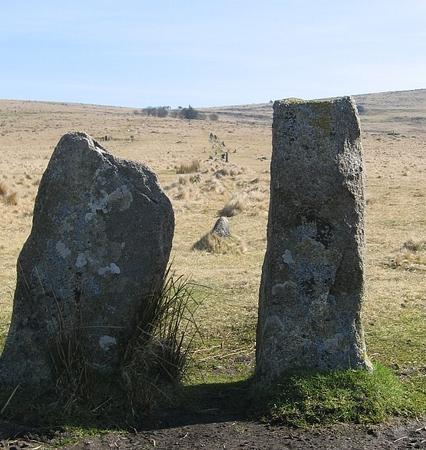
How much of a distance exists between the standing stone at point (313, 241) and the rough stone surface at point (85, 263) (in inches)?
49.0

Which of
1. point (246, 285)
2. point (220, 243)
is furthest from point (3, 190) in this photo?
point (246, 285)

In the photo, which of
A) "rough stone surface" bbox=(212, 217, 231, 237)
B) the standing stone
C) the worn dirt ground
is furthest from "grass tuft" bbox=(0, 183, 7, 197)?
the standing stone

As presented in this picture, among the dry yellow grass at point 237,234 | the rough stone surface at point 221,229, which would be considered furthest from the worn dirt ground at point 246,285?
the rough stone surface at point 221,229

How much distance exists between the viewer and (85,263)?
6941 mm

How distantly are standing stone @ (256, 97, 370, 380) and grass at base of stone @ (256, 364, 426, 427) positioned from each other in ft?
0.49

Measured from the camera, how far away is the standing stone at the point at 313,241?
6.82 metres

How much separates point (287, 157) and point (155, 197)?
1401 mm

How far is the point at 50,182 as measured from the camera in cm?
708

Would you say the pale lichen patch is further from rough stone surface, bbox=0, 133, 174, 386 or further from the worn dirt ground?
the worn dirt ground

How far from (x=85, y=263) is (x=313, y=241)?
2.21 meters

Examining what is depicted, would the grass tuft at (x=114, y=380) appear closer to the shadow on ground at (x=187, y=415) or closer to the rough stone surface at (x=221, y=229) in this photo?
the shadow on ground at (x=187, y=415)

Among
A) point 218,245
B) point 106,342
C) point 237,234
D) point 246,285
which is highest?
point 106,342

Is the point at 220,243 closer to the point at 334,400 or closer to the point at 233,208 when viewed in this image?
the point at 233,208

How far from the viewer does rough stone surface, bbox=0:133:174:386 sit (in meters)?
6.86
